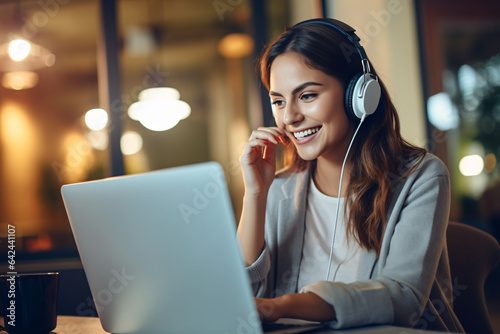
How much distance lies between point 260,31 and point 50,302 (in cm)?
247

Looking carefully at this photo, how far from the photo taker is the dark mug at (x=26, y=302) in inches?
34.8

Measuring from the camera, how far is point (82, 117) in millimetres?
4141

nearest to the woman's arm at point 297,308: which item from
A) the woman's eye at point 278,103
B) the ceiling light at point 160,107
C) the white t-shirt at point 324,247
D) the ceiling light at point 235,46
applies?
the white t-shirt at point 324,247

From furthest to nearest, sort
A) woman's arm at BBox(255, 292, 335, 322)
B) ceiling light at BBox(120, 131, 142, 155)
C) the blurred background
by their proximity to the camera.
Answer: ceiling light at BBox(120, 131, 142, 155) < the blurred background < woman's arm at BBox(255, 292, 335, 322)

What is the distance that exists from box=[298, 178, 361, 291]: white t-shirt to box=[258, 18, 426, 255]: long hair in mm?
46

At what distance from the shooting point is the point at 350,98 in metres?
1.23

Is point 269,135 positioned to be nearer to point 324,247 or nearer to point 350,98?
point 350,98

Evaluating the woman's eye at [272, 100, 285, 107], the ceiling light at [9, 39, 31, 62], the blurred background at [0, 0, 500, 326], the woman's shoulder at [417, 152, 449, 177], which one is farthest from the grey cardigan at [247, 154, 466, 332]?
the ceiling light at [9, 39, 31, 62]

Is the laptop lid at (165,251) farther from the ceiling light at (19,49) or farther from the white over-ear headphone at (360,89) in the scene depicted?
the ceiling light at (19,49)

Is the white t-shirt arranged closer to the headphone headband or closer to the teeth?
the teeth

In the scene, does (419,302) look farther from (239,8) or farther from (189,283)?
(239,8)

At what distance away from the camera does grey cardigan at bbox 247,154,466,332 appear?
830mm

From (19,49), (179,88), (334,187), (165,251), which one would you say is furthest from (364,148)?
(179,88)

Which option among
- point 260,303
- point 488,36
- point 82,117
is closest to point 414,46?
point 488,36
